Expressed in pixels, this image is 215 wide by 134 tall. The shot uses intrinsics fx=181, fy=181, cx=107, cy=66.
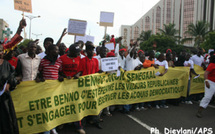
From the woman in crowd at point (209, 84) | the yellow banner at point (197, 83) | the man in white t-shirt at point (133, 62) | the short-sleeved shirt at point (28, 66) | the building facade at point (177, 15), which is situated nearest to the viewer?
the short-sleeved shirt at point (28, 66)

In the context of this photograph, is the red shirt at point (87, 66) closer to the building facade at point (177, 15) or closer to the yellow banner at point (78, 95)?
the yellow banner at point (78, 95)

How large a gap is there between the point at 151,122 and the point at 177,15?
60.6 m

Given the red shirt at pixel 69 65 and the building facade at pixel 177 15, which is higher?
the building facade at pixel 177 15

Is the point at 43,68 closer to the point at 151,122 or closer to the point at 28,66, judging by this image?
the point at 28,66

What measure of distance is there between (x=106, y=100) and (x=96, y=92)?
21.7 inches

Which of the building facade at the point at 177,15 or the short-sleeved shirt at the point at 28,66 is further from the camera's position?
the building facade at the point at 177,15

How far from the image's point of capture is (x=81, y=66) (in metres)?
4.24

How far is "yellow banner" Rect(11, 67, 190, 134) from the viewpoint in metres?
3.45

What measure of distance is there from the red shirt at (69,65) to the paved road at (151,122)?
4.47 feet

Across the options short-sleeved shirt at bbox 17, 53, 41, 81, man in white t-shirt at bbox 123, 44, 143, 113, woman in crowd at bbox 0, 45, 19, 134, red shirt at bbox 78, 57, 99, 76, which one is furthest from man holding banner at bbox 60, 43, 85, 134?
man in white t-shirt at bbox 123, 44, 143, 113

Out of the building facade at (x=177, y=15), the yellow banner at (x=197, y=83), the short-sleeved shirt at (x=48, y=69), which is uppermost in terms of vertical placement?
the building facade at (x=177, y=15)

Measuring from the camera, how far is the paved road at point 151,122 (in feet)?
13.8

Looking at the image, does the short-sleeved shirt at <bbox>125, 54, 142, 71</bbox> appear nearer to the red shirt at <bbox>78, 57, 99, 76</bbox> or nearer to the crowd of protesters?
the crowd of protesters

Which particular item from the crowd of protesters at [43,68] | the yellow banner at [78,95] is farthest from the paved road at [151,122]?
the yellow banner at [78,95]
